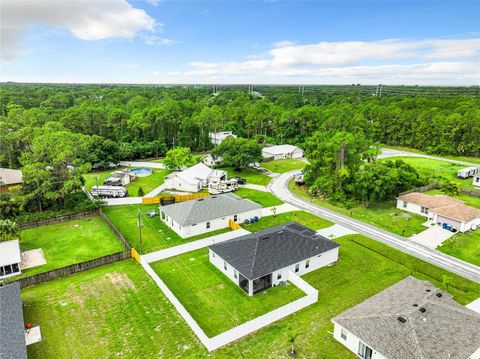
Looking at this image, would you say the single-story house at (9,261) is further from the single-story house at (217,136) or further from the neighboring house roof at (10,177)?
the single-story house at (217,136)

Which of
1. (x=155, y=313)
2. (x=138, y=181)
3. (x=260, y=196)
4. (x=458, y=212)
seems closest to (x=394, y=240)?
(x=458, y=212)

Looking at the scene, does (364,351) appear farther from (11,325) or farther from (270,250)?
(11,325)

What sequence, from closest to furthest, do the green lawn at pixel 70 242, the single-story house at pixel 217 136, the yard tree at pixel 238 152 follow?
1. the green lawn at pixel 70 242
2. the yard tree at pixel 238 152
3. the single-story house at pixel 217 136

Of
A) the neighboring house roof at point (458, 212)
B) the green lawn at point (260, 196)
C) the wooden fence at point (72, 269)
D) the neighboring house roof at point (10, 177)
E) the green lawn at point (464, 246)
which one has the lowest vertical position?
the green lawn at point (464, 246)

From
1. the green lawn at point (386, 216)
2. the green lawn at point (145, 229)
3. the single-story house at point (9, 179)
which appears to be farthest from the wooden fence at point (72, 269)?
the green lawn at point (386, 216)

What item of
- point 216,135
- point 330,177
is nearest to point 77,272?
point 330,177

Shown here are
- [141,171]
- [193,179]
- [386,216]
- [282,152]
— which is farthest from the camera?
[282,152]

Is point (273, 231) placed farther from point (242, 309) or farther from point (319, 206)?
point (319, 206)
